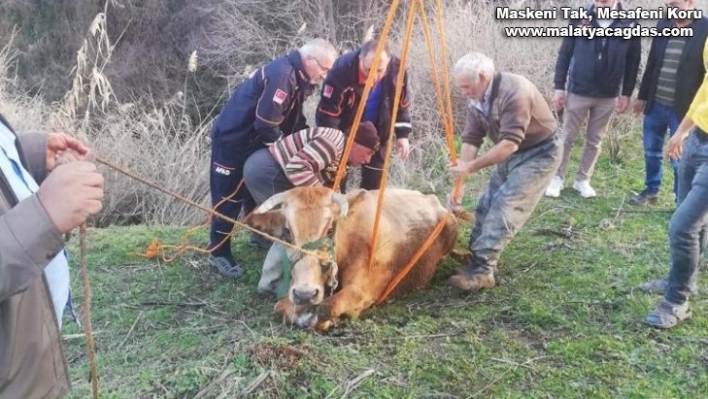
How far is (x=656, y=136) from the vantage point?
21.6 feet

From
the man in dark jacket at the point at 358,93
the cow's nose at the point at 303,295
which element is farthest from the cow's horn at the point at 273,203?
the man in dark jacket at the point at 358,93

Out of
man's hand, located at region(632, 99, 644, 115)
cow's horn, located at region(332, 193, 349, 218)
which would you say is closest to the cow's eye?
cow's horn, located at region(332, 193, 349, 218)

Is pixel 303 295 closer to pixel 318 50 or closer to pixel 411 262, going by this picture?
pixel 411 262

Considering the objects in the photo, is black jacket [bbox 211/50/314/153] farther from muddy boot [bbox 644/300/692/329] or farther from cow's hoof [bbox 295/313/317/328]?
muddy boot [bbox 644/300/692/329]

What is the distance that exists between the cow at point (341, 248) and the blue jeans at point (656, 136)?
107 inches

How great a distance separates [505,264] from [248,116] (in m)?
2.38

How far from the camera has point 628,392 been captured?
3535mm

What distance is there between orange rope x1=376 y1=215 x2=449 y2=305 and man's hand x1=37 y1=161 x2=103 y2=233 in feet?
9.50

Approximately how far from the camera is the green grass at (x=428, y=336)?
3518mm

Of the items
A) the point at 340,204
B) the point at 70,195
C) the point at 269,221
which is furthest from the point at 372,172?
the point at 70,195

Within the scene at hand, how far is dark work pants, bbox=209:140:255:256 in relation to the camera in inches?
208

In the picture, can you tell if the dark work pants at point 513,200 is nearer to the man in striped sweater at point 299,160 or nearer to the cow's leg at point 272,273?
the man in striped sweater at point 299,160

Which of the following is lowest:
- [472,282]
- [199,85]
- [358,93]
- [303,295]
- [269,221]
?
[199,85]

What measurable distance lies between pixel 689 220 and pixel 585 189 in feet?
10.6
